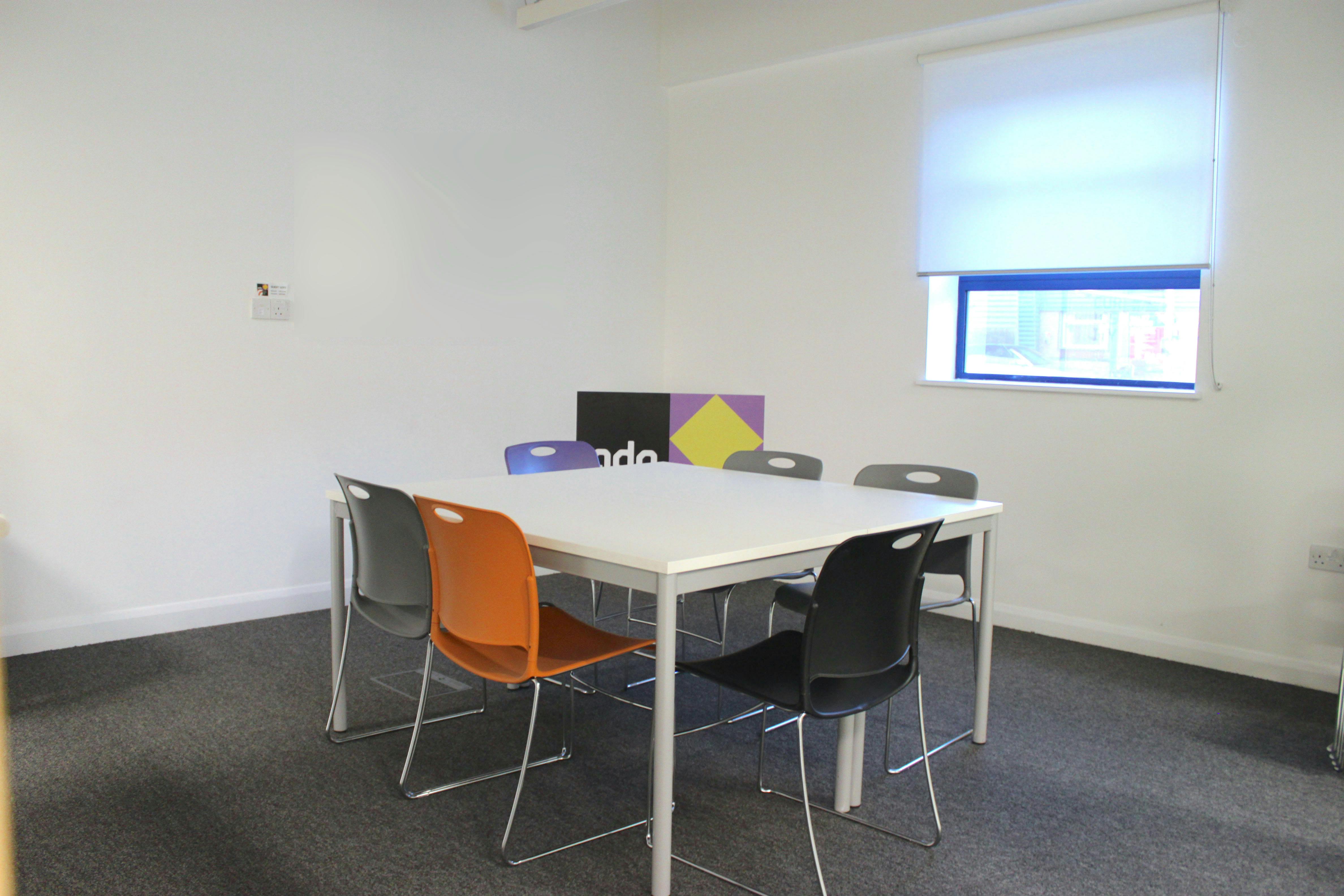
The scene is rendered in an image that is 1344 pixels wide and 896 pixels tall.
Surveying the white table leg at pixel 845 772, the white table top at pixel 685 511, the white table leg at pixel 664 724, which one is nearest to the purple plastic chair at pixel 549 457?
the white table top at pixel 685 511

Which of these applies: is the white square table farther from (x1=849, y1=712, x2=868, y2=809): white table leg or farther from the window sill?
the window sill

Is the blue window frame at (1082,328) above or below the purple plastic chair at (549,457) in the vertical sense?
above

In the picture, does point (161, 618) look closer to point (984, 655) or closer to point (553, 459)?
point (553, 459)

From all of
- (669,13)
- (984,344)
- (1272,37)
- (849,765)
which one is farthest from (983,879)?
(669,13)

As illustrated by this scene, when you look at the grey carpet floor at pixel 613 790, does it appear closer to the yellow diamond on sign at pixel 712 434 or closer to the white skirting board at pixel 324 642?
the white skirting board at pixel 324 642

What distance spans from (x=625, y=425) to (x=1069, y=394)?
2.35 meters

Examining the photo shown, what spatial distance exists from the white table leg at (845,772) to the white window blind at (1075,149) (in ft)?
8.65

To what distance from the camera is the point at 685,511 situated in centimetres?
283

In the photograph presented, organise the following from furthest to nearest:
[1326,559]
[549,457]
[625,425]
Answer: [625,425] → [549,457] → [1326,559]

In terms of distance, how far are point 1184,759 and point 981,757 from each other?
64 centimetres

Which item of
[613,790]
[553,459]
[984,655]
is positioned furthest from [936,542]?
[553,459]

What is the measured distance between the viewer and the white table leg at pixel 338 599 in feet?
10.0

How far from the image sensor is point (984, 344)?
485 centimetres

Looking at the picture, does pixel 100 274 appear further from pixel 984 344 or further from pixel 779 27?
pixel 984 344
